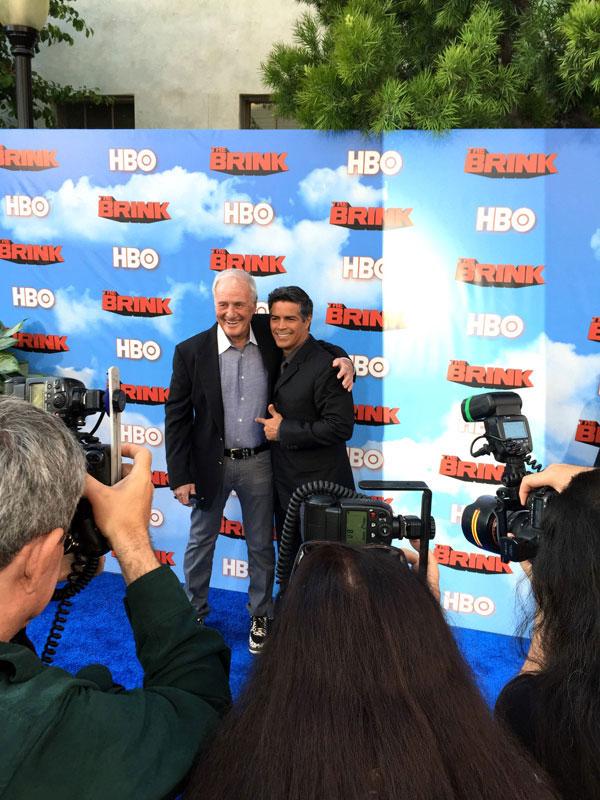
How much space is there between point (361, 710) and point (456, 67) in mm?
2799

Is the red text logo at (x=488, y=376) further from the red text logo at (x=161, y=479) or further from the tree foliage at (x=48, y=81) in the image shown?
the tree foliage at (x=48, y=81)

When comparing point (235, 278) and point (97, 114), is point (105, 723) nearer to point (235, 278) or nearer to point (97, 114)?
point (235, 278)

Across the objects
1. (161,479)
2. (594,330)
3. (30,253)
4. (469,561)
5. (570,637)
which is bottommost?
(469,561)

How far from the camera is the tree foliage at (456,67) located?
9.28 feet

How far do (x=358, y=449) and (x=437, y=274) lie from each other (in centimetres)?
91

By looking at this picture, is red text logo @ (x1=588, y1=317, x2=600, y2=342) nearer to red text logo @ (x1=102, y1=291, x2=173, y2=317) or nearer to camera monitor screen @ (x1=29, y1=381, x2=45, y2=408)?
red text logo @ (x1=102, y1=291, x2=173, y2=317)

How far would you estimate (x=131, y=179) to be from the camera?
3.36 metres

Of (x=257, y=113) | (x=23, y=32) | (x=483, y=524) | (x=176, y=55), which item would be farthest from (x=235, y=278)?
(x=176, y=55)

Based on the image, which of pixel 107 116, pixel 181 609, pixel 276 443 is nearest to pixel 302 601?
pixel 181 609

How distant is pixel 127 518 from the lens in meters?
1.01

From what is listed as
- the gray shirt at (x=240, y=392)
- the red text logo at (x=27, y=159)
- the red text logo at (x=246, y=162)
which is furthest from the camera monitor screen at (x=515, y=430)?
the red text logo at (x=27, y=159)

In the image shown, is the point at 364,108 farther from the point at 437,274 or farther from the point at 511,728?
the point at 511,728

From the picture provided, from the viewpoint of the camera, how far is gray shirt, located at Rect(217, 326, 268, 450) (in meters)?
2.98

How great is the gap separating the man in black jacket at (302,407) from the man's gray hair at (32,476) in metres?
1.97
